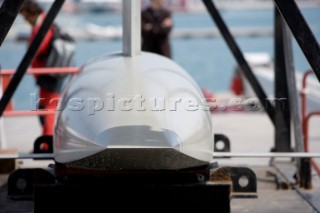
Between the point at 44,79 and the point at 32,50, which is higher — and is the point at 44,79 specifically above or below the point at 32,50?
below

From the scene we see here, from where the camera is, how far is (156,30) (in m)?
12.3

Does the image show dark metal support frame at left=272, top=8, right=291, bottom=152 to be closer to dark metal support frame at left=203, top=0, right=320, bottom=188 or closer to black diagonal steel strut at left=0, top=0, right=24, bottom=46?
dark metal support frame at left=203, top=0, right=320, bottom=188

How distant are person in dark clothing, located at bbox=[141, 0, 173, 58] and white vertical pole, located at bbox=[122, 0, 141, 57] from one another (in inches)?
250

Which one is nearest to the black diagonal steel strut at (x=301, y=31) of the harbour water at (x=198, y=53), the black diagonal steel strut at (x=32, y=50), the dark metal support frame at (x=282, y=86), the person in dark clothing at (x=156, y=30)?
the dark metal support frame at (x=282, y=86)

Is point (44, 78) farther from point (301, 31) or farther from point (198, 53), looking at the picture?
point (198, 53)

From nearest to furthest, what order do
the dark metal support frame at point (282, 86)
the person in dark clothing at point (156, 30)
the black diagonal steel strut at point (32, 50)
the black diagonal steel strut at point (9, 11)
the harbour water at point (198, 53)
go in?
the black diagonal steel strut at point (9, 11), the black diagonal steel strut at point (32, 50), the dark metal support frame at point (282, 86), the person in dark clothing at point (156, 30), the harbour water at point (198, 53)

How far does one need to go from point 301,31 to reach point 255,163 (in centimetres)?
367

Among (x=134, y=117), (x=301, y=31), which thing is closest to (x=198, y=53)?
(x=301, y=31)

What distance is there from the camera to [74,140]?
5203 millimetres

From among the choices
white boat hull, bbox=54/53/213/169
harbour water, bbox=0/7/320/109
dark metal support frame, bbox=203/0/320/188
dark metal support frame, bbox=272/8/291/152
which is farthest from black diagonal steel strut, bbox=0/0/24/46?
harbour water, bbox=0/7/320/109

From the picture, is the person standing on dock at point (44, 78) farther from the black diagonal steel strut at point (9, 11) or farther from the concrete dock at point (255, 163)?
the black diagonal steel strut at point (9, 11)

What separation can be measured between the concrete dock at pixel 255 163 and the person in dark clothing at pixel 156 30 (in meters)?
1.59

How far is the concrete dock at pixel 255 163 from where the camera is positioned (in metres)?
6.71

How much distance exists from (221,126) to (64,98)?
7468 millimetres
